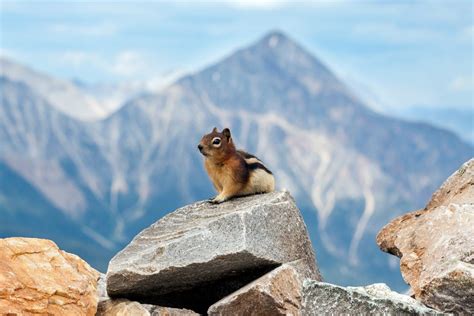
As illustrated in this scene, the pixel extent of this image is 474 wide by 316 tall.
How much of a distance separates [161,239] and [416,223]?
5.96m

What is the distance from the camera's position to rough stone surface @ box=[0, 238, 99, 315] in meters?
16.6

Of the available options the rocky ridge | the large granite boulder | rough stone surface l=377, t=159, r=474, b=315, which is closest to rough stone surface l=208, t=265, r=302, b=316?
the rocky ridge

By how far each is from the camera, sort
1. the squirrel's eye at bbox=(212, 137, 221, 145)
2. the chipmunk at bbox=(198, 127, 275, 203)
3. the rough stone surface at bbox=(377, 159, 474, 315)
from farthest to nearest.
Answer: the chipmunk at bbox=(198, 127, 275, 203), the squirrel's eye at bbox=(212, 137, 221, 145), the rough stone surface at bbox=(377, 159, 474, 315)

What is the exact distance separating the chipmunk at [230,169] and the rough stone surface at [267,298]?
3838mm

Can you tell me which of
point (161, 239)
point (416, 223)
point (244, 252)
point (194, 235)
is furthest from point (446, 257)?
point (161, 239)

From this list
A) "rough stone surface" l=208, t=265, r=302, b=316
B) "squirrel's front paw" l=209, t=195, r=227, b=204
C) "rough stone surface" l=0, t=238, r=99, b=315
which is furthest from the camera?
"squirrel's front paw" l=209, t=195, r=227, b=204

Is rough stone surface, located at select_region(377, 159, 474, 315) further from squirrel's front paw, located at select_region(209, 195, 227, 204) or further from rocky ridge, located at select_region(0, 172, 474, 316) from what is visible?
squirrel's front paw, located at select_region(209, 195, 227, 204)

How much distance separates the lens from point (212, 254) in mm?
17703

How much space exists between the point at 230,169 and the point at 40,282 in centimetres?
599

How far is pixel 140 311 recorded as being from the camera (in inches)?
705

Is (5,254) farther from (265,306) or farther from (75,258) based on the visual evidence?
(265,306)

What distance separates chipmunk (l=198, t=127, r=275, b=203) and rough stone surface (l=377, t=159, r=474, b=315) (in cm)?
341

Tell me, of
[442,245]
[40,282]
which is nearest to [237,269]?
[40,282]

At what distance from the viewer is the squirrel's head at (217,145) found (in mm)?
20688
